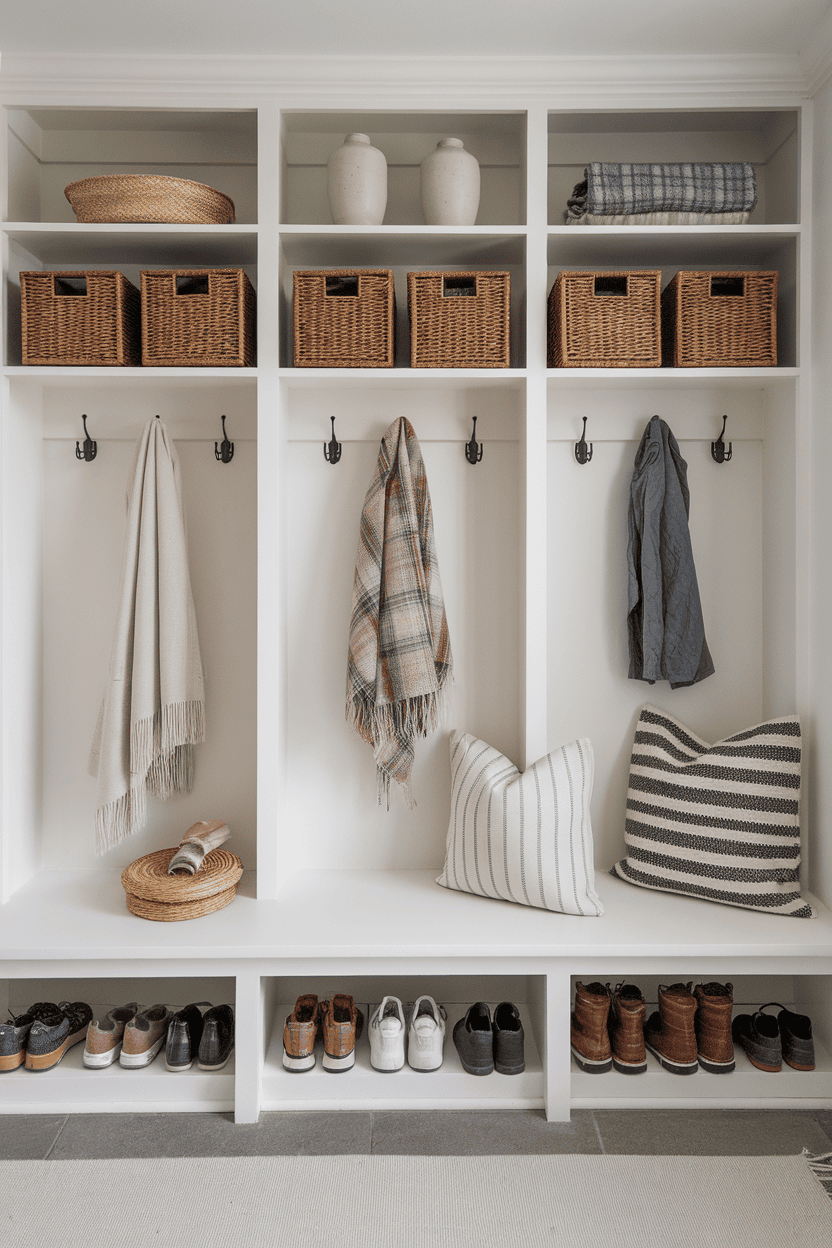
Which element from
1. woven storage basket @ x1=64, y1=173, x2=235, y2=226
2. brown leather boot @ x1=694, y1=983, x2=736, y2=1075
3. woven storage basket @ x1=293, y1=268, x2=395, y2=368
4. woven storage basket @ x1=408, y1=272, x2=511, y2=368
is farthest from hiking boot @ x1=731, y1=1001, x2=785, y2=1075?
woven storage basket @ x1=64, y1=173, x2=235, y2=226

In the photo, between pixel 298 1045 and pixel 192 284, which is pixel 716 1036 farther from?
pixel 192 284

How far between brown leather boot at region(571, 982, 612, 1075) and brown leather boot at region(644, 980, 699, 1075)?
14 centimetres

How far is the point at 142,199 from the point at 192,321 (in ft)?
1.01

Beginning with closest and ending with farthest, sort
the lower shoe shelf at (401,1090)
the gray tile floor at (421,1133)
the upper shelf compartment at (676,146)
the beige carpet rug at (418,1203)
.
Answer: the beige carpet rug at (418,1203) < the gray tile floor at (421,1133) < the lower shoe shelf at (401,1090) < the upper shelf compartment at (676,146)

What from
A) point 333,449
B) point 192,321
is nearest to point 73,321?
point 192,321

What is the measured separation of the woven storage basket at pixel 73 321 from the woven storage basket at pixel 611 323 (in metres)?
1.10

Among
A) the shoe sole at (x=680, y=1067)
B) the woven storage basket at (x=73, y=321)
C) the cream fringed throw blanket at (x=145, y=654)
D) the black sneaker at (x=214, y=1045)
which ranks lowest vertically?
the shoe sole at (x=680, y=1067)

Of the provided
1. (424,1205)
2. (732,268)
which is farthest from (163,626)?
(732,268)

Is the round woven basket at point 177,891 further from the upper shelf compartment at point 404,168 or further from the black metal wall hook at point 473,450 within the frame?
the upper shelf compartment at point 404,168

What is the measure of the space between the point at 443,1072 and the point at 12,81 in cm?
260

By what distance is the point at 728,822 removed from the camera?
2.12 metres

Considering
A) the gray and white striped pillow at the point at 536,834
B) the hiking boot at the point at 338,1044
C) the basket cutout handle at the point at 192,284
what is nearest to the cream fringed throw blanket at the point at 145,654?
the basket cutout handle at the point at 192,284

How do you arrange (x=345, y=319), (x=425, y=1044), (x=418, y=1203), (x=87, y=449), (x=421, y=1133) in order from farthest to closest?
1. (x=87, y=449)
2. (x=345, y=319)
3. (x=425, y=1044)
4. (x=421, y=1133)
5. (x=418, y=1203)

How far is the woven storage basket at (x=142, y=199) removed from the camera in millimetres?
2051
